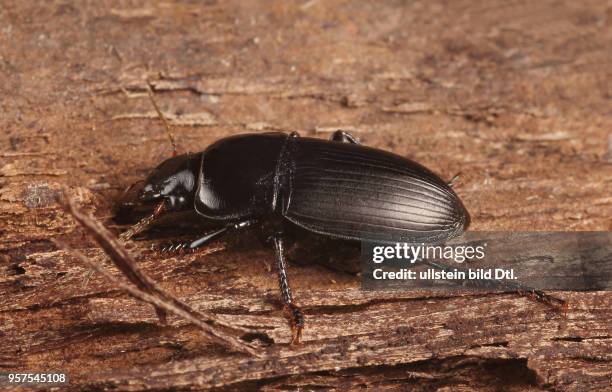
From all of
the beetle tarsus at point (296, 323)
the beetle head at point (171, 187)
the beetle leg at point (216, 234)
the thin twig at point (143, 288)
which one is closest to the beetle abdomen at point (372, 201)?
the beetle leg at point (216, 234)

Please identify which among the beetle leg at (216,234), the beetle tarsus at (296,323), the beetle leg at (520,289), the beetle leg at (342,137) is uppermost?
the beetle leg at (342,137)

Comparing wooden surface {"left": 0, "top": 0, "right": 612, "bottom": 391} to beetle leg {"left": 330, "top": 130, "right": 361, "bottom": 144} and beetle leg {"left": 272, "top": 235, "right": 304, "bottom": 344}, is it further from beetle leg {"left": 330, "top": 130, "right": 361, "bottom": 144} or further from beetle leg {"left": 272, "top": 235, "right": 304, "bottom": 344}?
beetle leg {"left": 330, "top": 130, "right": 361, "bottom": 144}

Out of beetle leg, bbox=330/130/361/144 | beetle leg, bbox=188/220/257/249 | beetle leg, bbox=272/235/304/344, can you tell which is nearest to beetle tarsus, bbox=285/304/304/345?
beetle leg, bbox=272/235/304/344

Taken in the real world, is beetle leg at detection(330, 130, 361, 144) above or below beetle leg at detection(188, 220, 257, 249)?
above

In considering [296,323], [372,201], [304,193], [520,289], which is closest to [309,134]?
[304,193]

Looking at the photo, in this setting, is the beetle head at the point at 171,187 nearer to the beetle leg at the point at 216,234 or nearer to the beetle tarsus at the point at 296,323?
the beetle leg at the point at 216,234

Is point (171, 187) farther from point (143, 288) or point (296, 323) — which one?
point (296, 323)

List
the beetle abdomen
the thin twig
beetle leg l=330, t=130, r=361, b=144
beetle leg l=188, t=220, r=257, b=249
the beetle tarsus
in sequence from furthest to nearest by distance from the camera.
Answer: beetle leg l=330, t=130, r=361, b=144, beetle leg l=188, t=220, r=257, b=249, the beetle abdomen, the beetle tarsus, the thin twig

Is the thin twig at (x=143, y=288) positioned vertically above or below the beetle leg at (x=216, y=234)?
below
